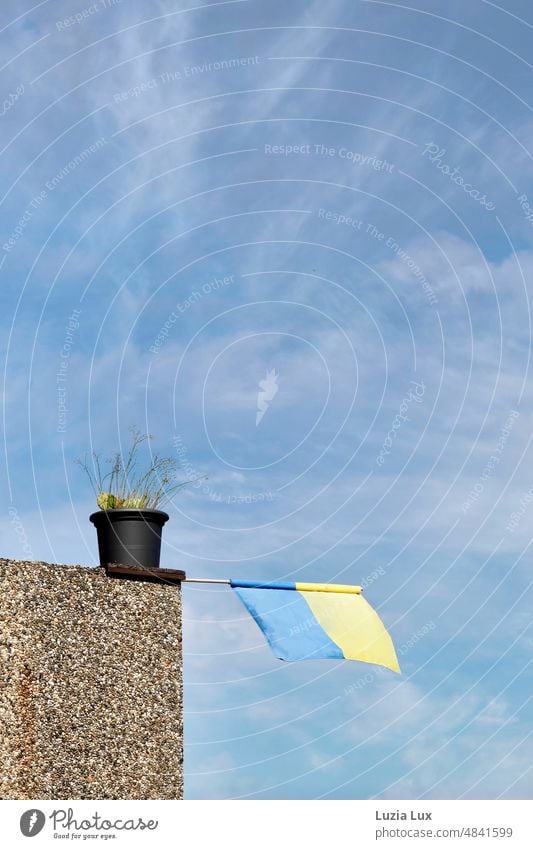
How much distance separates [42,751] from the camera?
726 cm

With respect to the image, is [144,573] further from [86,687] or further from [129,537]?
[86,687]

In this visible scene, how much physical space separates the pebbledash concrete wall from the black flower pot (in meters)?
0.21

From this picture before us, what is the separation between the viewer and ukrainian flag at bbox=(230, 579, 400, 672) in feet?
27.3

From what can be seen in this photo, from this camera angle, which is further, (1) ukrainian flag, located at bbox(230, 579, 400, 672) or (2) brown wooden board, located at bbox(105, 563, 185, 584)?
(1) ukrainian flag, located at bbox(230, 579, 400, 672)

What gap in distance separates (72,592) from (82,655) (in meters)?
0.54
